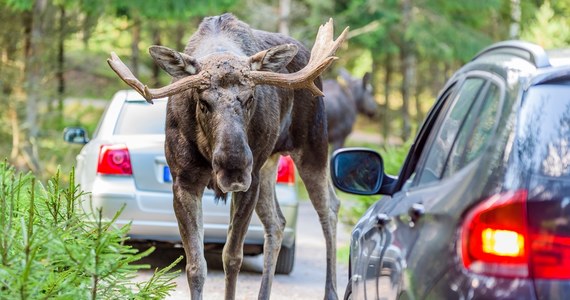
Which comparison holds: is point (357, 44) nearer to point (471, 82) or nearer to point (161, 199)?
point (161, 199)

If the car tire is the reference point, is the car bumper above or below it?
above

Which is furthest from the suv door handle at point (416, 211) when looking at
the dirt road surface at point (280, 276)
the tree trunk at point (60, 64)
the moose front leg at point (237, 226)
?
the tree trunk at point (60, 64)

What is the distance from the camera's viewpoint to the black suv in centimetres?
300

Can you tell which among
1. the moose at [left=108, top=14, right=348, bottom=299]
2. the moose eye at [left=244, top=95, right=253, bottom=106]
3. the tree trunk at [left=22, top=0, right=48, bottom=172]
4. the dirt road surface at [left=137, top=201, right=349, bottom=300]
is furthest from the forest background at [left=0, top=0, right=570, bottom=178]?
the moose eye at [left=244, top=95, right=253, bottom=106]

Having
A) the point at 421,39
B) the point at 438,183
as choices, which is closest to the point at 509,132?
the point at 438,183

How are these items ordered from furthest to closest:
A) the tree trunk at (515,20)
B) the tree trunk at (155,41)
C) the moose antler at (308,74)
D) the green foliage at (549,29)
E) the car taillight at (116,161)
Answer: the tree trunk at (155,41) < the tree trunk at (515,20) < the green foliage at (549,29) < the car taillight at (116,161) < the moose antler at (308,74)

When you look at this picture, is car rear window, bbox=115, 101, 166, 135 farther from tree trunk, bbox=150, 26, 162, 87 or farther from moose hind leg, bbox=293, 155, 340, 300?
tree trunk, bbox=150, 26, 162, 87

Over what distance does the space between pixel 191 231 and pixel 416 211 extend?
3839 mm

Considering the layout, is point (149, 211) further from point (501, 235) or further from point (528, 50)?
point (501, 235)

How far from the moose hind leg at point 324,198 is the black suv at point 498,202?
16.4 feet

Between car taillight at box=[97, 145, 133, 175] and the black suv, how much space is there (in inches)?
249

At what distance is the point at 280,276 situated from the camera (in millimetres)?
10898

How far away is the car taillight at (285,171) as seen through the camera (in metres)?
10.8

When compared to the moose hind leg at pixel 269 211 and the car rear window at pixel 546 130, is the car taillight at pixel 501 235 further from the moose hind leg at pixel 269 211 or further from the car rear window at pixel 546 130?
the moose hind leg at pixel 269 211
